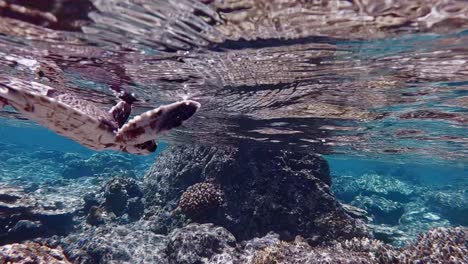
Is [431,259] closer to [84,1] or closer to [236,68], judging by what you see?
[236,68]

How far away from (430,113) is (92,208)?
17499 mm

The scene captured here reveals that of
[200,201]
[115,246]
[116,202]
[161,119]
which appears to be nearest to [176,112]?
[161,119]

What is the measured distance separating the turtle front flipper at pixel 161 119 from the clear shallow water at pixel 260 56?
1821mm

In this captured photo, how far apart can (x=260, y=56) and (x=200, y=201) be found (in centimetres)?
856

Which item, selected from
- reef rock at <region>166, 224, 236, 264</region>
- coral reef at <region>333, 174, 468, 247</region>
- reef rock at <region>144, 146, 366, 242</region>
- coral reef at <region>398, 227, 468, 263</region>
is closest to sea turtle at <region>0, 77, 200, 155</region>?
reef rock at <region>166, 224, 236, 264</region>

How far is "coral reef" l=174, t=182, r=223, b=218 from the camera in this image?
14.4m

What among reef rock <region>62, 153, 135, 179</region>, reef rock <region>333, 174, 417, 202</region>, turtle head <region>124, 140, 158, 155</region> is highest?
turtle head <region>124, 140, 158, 155</region>

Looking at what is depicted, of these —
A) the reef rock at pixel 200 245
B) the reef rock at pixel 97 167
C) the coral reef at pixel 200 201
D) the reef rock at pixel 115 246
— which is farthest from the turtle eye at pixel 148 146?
the reef rock at pixel 97 167

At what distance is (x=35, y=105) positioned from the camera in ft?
17.6

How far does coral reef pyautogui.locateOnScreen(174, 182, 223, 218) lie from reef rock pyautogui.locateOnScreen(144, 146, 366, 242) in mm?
359

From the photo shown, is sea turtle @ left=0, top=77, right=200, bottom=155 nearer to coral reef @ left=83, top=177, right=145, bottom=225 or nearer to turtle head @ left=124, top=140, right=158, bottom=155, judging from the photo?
turtle head @ left=124, top=140, right=158, bottom=155

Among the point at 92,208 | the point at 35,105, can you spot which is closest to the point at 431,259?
the point at 35,105

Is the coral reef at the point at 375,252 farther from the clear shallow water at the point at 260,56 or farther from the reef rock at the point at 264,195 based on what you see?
the clear shallow water at the point at 260,56

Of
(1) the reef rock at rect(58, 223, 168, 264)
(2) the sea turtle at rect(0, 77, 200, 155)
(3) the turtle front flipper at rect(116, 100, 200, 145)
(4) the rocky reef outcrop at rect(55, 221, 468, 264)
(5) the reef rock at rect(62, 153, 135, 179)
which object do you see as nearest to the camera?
(2) the sea turtle at rect(0, 77, 200, 155)
